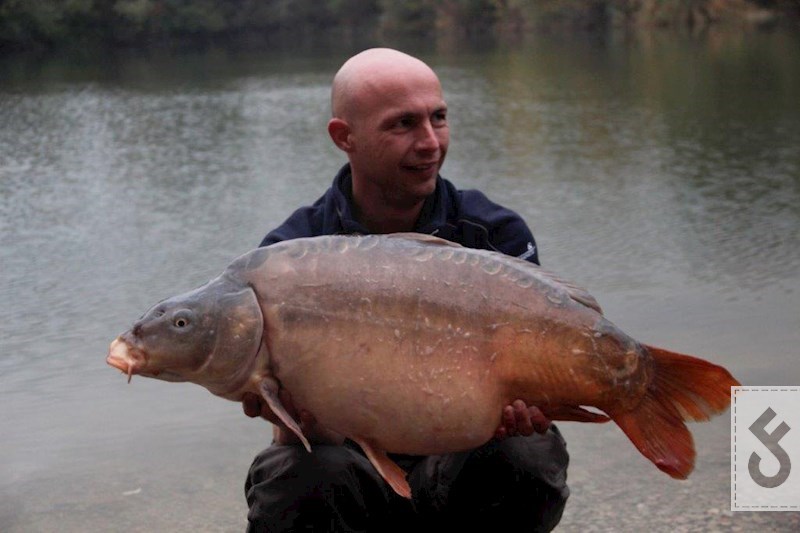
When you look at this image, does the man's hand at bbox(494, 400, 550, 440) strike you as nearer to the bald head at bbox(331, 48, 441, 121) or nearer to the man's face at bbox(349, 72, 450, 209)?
the man's face at bbox(349, 72, 450, 209)

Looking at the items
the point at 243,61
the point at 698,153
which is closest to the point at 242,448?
the point at 698,153

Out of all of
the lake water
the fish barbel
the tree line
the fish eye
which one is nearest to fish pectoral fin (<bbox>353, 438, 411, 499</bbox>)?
the fish barbel

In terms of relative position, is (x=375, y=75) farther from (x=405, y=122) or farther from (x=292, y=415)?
(x=292, y=415)

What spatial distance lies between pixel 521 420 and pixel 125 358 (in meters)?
0.86

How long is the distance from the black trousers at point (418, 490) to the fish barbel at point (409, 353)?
305mm

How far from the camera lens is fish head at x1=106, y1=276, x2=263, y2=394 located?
268 centimetres

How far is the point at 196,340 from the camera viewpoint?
269 cm

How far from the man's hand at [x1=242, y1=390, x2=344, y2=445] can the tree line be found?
42.7m

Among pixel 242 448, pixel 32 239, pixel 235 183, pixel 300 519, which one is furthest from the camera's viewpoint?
pixel 235 183

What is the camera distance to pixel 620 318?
717 cm

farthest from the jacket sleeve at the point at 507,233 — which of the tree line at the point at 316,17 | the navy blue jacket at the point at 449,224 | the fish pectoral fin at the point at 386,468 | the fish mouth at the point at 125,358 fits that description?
the tree line at the point at 316,17

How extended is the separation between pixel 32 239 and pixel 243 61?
99.3 ft

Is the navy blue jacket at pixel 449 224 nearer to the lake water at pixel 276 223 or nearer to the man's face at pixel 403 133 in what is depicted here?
the man's face at pixel 403 133

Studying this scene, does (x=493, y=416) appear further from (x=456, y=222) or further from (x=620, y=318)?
(x=620, y=318)
